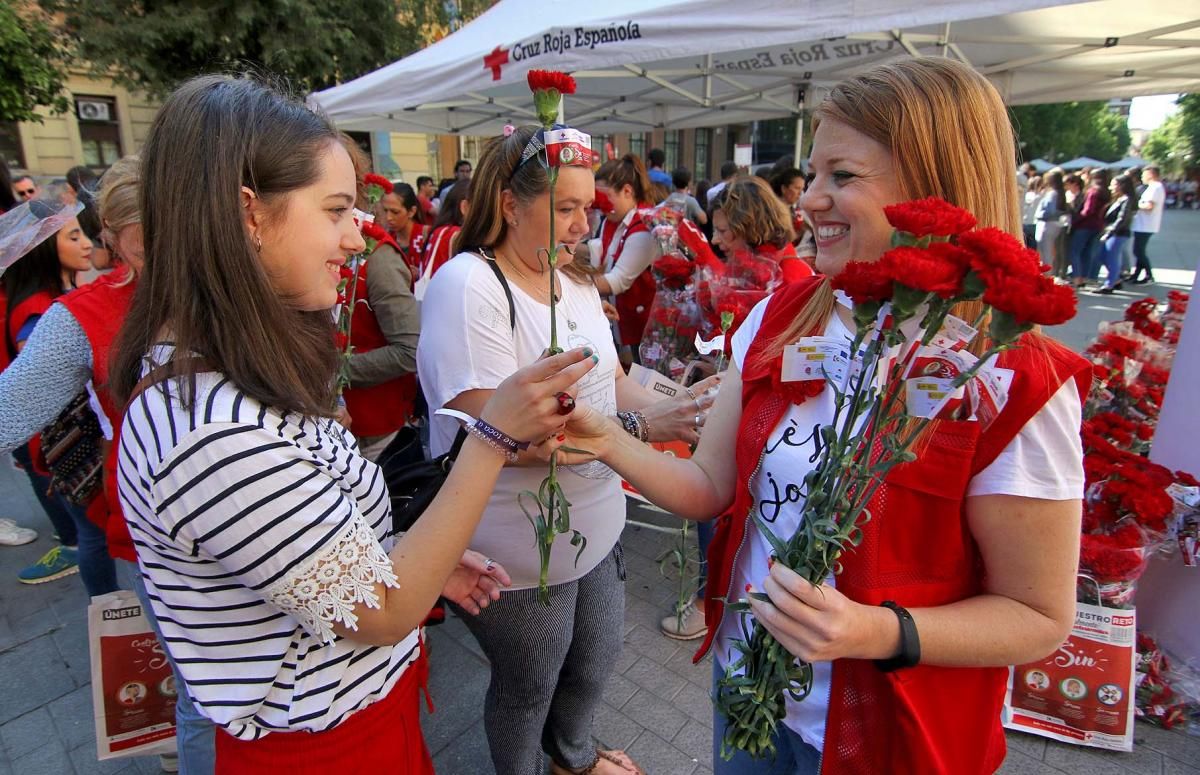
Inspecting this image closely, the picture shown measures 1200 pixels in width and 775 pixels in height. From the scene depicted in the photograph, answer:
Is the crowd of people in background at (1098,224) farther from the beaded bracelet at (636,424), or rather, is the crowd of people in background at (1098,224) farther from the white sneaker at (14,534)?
the white sneaker at (14,534)

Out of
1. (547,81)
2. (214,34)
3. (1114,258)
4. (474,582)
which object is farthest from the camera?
(214,34)

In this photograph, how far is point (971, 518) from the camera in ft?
3.41

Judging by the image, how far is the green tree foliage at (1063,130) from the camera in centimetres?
3353

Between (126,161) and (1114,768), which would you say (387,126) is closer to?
(126,161)

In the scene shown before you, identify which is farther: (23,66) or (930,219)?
(23,66)

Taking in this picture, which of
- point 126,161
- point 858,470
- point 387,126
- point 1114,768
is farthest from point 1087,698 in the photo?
point 387,126

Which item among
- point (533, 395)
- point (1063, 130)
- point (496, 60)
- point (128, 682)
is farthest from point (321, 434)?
point (1063, 130)

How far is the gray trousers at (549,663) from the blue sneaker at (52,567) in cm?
301

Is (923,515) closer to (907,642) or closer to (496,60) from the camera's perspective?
(907,642)

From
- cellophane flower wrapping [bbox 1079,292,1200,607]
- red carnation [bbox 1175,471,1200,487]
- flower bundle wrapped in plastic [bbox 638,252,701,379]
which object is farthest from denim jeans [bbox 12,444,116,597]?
red carnation [bbox 1175,471,1200,487]

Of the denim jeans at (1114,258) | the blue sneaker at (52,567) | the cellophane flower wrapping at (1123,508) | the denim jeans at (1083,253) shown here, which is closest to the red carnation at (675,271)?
the cellophane flower wrapping at (1123,508)

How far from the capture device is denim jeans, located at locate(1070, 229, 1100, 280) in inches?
452

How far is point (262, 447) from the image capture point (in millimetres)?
960

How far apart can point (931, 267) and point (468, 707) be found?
2591 millimetres
